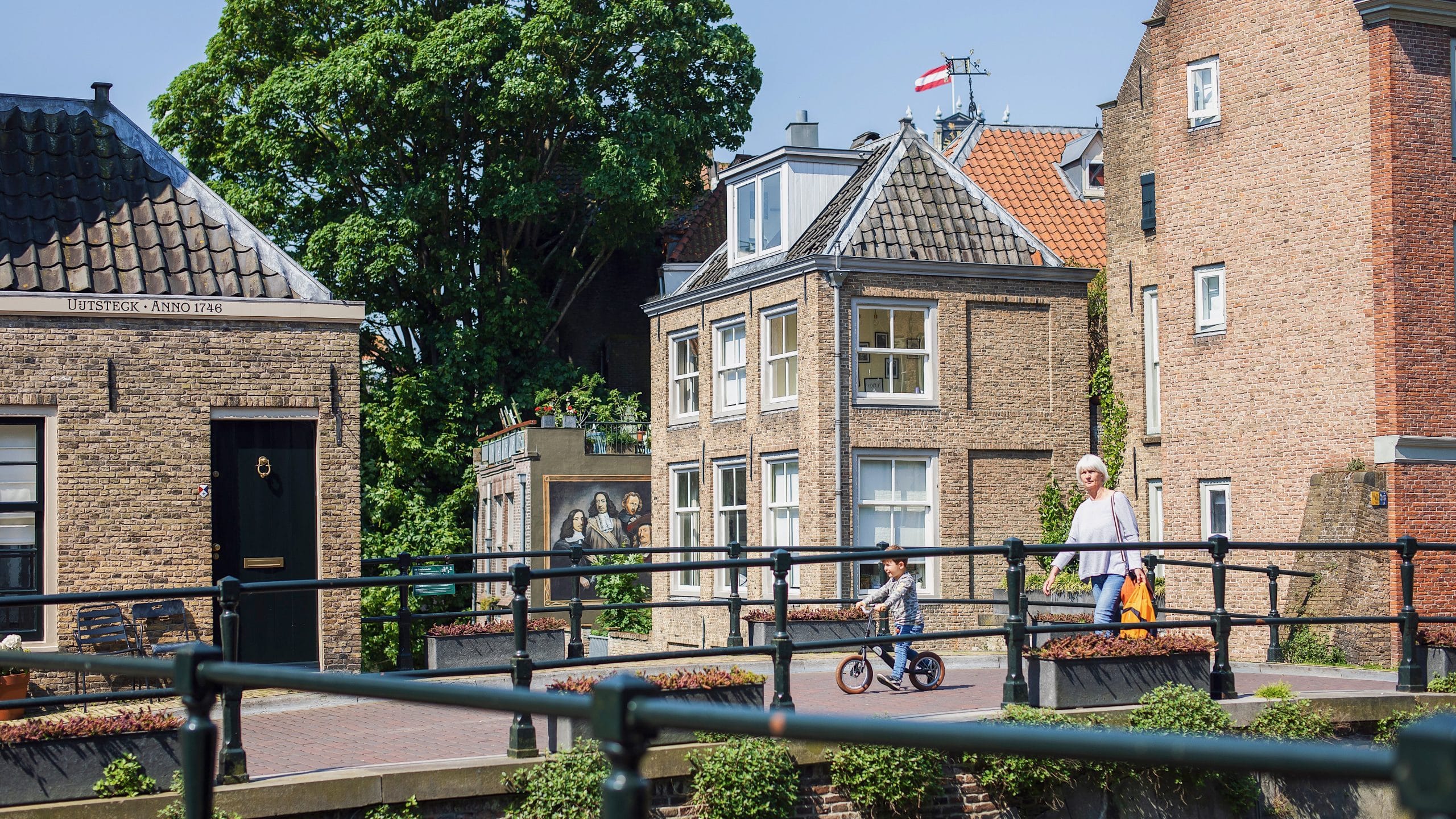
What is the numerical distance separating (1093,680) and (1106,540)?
1.52 metres

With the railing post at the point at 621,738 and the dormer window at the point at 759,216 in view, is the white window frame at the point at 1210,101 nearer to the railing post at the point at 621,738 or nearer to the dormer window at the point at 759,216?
the dormer window at the point at 759,216

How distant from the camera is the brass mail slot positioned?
1545cm

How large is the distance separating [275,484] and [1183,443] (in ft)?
51.4

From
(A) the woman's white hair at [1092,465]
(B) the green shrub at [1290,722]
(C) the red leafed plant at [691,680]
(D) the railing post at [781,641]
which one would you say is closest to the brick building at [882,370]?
(A) the woman's white hair at [1092,465]

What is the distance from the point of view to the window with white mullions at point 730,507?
27.6m

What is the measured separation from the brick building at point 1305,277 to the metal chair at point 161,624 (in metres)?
15.2

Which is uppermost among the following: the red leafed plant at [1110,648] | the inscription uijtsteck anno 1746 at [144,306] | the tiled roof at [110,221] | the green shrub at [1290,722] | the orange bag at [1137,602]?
the tiled roof at [110,221]

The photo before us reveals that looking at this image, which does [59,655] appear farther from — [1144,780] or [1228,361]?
[1228,361]

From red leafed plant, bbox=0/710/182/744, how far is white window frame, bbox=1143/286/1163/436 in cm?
2332

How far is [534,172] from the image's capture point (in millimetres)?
36562

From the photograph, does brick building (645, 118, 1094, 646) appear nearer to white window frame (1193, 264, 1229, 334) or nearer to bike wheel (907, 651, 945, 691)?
white window frame (1193, 264, 1229, 334)

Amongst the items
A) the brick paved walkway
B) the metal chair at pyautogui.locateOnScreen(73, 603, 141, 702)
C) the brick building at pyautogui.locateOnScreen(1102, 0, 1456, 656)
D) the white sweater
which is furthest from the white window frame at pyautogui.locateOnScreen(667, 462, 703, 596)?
the white sweater

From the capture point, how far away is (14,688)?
11398 millimetres

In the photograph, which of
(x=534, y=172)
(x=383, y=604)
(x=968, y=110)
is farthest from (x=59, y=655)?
(x=968, y=110)
